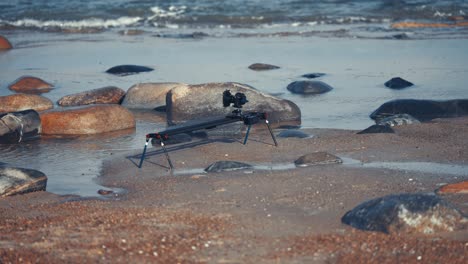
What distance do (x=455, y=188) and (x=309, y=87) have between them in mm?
6687

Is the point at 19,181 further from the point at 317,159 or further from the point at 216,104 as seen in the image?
the point at 216,104

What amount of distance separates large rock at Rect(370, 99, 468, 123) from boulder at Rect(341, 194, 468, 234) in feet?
18.3

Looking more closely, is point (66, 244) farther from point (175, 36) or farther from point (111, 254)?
point (175, 36)

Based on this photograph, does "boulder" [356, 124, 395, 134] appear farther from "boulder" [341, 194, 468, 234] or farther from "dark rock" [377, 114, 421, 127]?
"boulder" [341, 194, 468, 234]

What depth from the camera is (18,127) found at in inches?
446

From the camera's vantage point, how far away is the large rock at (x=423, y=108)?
40.4ft

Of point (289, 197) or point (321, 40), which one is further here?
point (321, 40)

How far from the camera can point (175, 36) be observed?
24.2 m

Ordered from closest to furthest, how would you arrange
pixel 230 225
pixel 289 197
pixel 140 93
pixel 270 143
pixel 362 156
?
pixel 230 225
pixel 289 197
pixel 362 156
pixel 270 143
pixel 140 93

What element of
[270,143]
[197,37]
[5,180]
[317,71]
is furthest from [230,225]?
[197,37]

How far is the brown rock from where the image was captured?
7.77 metres

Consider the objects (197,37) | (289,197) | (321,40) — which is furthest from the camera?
(197,37)

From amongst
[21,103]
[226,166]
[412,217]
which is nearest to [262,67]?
[21,103]

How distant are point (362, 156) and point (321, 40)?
12.6 metres
